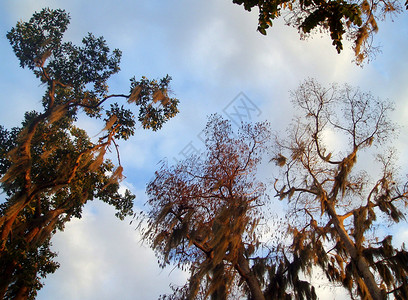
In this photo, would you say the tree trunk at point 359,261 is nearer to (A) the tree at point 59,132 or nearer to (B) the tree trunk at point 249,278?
(B) the tree trunk at point 249,278

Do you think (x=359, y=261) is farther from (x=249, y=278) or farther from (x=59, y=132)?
(x=59, y=132)

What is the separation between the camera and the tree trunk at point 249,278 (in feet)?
25.3

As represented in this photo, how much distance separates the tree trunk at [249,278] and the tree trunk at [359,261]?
3.96 meters

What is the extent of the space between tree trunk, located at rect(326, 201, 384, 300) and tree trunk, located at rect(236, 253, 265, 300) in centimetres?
396

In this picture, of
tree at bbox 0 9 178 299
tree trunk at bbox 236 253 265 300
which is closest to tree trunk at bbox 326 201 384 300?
tree trunk at bbox 236 253 265 300

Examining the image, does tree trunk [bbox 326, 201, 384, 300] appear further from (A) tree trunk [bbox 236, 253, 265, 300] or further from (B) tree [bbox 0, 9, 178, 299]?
(B) tree [bbox 0, 9, 178, 299]

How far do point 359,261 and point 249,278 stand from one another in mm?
4626

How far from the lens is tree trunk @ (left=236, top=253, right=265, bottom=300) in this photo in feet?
25.3

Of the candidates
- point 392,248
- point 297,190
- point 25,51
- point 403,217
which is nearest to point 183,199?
point 297,190

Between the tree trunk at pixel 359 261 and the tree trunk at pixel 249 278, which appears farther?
the tree trunk at pixel 359 261

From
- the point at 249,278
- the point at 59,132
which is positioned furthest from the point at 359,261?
the point at 59,132

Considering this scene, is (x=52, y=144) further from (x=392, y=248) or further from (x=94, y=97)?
(x=392, y=248)

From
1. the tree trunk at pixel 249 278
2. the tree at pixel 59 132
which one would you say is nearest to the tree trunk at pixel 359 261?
the tree trunk at pixel 249 278

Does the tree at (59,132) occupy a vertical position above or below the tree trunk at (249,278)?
above
